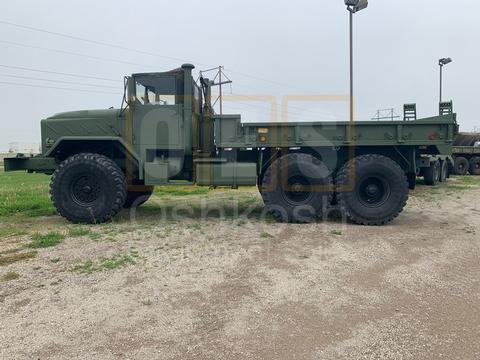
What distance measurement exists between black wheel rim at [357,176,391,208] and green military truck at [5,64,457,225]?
20 millimetres

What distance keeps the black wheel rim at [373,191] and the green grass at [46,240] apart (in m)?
5.52

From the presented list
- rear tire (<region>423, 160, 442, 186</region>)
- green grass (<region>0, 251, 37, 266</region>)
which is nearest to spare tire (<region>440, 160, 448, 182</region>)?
rear tire (<region>423, 160, 442, 186</region>)

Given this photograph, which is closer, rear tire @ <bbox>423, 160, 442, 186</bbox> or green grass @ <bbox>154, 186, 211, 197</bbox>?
green grass @ <bbox>154, 186, 211, 197</bbox>

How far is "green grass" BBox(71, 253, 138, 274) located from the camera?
483 cm

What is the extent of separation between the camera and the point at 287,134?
7.91 meters

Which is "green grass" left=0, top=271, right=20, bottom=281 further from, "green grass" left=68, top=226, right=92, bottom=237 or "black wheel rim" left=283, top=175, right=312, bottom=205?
"black wheel rim" left=283, top=175, right=312, bottom=205

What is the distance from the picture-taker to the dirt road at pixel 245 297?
122 inches

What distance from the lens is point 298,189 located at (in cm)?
789

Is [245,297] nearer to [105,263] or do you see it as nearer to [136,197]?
[105,263]

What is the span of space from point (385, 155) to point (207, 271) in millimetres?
5126

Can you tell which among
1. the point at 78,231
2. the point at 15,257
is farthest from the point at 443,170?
the point at 15,257

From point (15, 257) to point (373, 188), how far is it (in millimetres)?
6249

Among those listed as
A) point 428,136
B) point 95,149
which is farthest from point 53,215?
point 428,136

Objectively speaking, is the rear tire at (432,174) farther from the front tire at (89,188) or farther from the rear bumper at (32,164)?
the rear bumper at (32,164)
